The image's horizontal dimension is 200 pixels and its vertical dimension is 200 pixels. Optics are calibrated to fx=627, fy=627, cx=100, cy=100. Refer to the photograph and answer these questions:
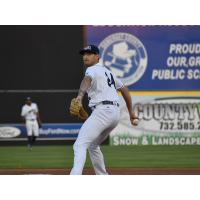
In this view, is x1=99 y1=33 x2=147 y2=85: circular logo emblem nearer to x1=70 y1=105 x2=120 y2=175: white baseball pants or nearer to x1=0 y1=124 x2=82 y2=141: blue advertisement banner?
x1=0 y1=124 x2=82 y2=141: blue advertisement banner

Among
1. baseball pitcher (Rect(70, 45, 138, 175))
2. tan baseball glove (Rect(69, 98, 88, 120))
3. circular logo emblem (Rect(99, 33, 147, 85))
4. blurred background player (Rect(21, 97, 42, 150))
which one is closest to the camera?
tan baseball glove (Rect(69, 98, 88, 120))

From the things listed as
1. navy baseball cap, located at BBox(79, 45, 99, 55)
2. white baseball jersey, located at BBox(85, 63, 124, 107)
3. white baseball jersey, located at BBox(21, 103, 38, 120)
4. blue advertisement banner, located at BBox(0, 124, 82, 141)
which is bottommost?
blue advertisement banner, located at BBox(0, 124, 82, 141)

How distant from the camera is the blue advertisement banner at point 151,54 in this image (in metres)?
22.1

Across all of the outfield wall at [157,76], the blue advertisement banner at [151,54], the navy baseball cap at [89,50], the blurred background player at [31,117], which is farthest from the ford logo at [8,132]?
the navy baseball cap at [89,50]

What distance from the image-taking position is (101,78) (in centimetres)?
739

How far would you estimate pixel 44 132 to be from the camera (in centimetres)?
2236

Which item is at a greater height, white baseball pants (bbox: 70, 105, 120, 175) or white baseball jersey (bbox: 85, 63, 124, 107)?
white baseball jersey (bbox: 85, 63, 124, 107)

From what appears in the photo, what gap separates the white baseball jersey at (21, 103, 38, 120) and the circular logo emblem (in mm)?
3412

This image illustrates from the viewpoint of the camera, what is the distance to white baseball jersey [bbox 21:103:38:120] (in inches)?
794

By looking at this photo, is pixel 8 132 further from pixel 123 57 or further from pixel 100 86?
pixel 100 86

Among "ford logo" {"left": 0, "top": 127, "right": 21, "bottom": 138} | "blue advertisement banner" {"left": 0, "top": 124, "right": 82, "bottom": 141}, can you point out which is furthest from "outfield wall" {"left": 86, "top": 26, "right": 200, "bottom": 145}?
"ford logo" {"left": 0, "top": 127, "right": 21, "bottom": 138}

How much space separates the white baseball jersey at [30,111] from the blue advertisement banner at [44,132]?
6.46 feet

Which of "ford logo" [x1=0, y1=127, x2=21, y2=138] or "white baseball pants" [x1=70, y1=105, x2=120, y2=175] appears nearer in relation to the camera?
"white baseball pants" [x1=70, y1=105, x2=120, y2=175]

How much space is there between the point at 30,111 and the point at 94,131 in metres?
13.0
